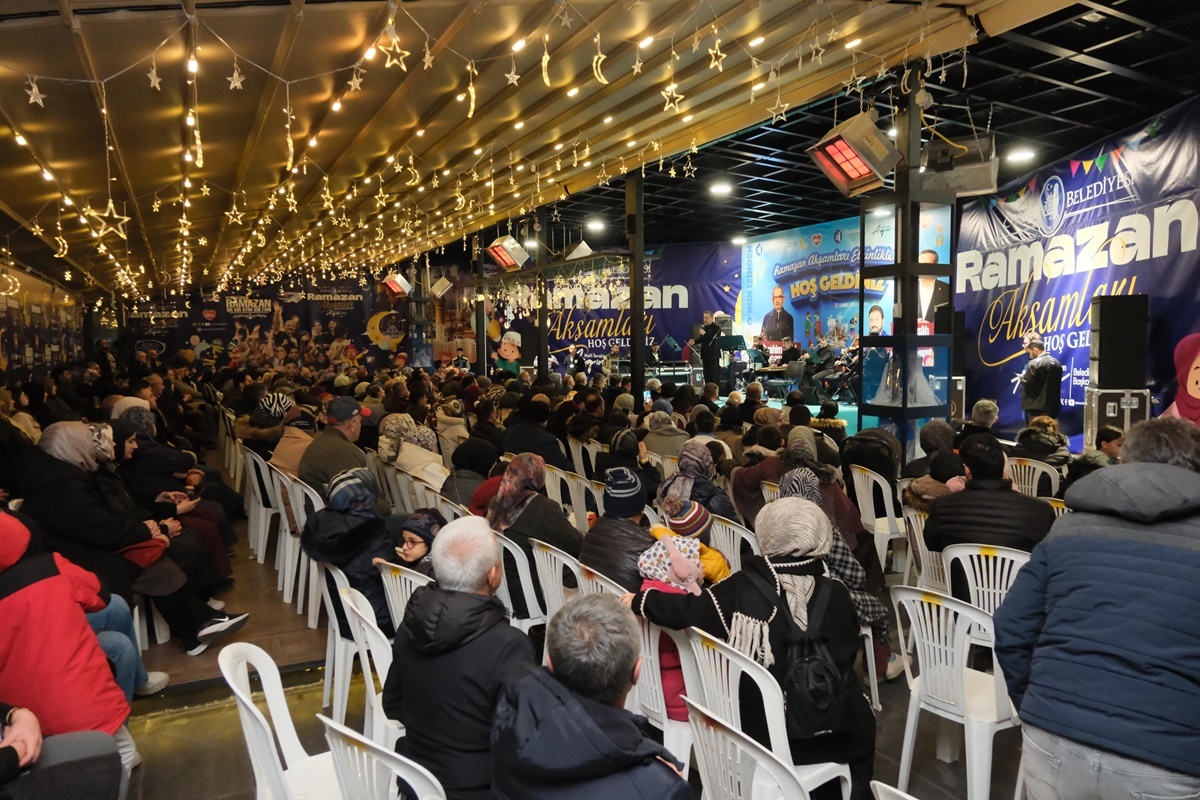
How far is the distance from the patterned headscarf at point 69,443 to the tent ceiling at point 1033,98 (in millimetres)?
7076

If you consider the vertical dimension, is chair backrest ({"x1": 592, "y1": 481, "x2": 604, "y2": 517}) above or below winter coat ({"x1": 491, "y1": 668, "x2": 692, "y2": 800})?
below

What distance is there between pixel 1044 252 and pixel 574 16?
876 centimetres

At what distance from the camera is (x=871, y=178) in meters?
6.90

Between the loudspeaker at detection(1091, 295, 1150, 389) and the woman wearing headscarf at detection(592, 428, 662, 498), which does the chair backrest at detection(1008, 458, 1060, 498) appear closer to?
the woman wearing headscarf at detection(592, 428, 662, 498)

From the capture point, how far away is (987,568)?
333 centimetres

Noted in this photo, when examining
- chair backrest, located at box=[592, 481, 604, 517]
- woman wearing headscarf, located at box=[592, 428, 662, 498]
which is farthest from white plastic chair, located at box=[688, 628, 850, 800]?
chair backrest, located at box=[592, 481, 604, 517]

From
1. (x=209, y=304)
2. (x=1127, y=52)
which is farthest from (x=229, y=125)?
(x=209, y=304)

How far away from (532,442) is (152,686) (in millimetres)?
2948

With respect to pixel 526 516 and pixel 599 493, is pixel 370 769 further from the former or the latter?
pixel 599 493

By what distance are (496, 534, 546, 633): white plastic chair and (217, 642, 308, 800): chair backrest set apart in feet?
4.42

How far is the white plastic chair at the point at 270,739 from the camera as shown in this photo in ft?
6.16

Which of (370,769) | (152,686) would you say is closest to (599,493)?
(152,686)

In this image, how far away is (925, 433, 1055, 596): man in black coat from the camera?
3449 mm

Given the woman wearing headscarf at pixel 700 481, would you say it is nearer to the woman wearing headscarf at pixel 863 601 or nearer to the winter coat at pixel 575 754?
the woman wearing headscarf at pixel 863 601
